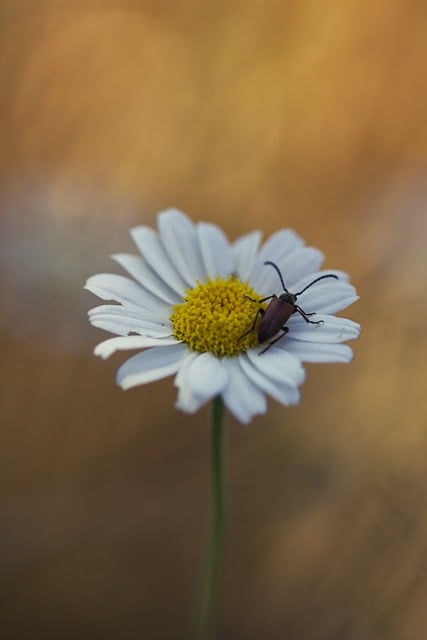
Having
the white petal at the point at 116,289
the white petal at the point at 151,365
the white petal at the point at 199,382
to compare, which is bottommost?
the white petal at the point at 199,382

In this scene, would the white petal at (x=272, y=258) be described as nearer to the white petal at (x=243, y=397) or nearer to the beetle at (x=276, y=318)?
the beetle at (x=276, y=318)

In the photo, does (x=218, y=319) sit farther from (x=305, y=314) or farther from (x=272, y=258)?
(x=272, y=258)

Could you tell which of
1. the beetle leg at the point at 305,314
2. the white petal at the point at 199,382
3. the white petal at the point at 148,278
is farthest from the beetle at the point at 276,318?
the white petal at the point at 148,278

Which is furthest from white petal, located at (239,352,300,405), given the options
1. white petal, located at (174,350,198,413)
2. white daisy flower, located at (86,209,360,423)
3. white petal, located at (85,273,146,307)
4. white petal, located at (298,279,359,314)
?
white petal, located at (85,273,146,307)

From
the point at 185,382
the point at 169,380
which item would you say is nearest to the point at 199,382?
the point at 185,382

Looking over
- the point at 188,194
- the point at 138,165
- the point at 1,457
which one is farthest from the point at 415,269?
the point at 1,457

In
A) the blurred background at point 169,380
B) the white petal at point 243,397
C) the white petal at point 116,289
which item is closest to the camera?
the white petal at point 243,397

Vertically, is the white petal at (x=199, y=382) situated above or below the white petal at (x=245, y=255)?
below

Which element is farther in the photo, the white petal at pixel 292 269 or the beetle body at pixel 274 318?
the white petal at pixel 292 269

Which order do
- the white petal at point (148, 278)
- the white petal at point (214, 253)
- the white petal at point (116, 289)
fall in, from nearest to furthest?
1. the white petal at point (116, 289)
2. the white petal at point (148, 278)
3. the white petal at point (214, 253)
